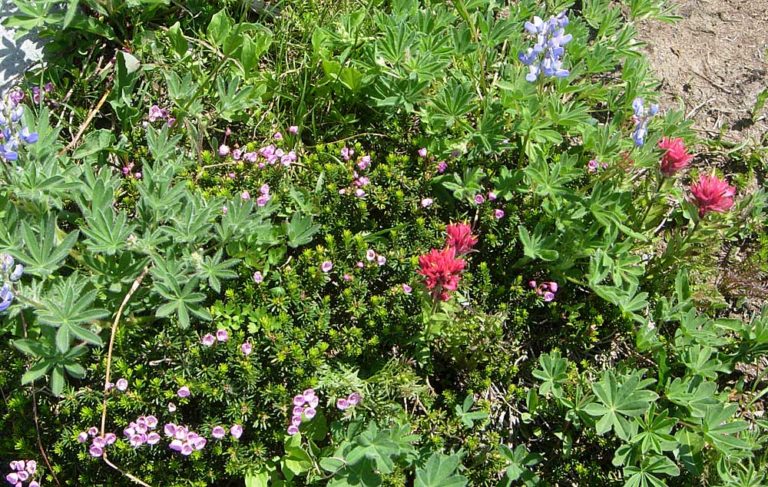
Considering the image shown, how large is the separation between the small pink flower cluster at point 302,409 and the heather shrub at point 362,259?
0.01 metres

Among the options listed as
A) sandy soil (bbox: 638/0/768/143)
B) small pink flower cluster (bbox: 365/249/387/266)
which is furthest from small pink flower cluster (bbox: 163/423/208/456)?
sandy soil (bbox: 638/0/768/143)

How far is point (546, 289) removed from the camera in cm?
347

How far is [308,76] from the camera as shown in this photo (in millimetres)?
3955

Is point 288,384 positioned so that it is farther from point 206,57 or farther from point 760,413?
point 760,413

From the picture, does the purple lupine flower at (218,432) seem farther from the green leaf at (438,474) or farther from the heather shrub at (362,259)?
the green leaf at (438,474)

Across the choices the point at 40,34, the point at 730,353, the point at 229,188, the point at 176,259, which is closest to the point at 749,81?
the point at 730,353

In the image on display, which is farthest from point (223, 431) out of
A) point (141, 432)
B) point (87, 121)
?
point (87, 121)

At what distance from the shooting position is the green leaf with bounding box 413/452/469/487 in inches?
113

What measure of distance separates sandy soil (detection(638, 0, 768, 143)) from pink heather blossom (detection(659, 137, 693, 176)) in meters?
1.06

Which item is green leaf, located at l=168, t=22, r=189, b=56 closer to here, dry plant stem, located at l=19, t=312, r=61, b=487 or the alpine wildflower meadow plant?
dry plant stem, located at l=19, t=312, r=61, b=487

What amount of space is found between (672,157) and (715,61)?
156 centimetres

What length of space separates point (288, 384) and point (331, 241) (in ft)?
2.22

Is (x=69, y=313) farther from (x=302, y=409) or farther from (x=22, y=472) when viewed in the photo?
(x=302, y=409)

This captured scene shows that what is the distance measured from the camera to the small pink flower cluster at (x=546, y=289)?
340 centimetres
